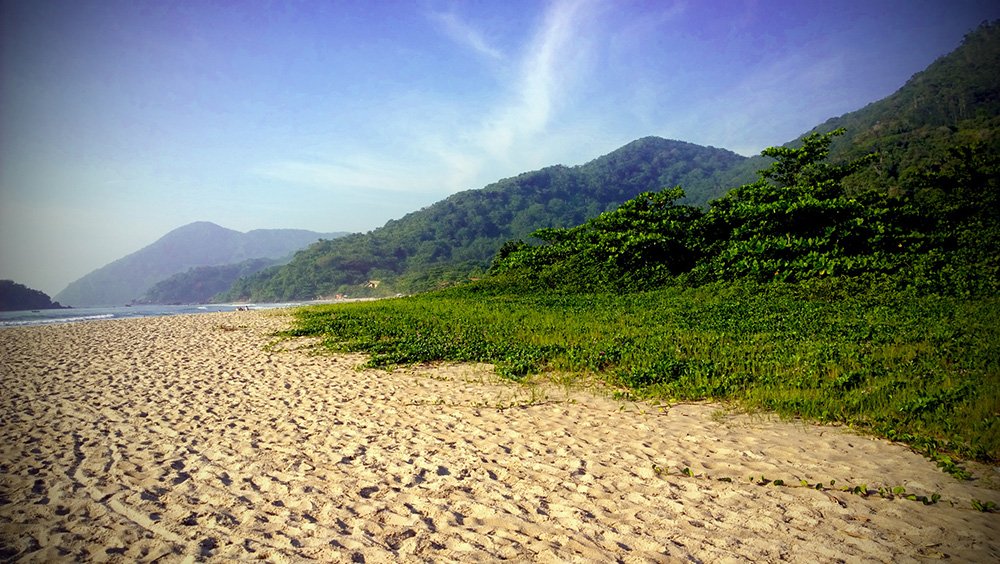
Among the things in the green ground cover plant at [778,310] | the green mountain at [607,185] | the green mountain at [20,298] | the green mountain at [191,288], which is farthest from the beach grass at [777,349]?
the green mountain at [191,288]

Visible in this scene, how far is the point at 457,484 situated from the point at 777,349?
747 cm

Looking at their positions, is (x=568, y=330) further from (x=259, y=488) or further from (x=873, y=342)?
(x=259, y=488)

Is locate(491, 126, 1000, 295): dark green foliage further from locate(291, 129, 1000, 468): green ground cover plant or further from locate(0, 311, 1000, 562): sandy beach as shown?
locate(0, 311, 1000, 562): sandy beach

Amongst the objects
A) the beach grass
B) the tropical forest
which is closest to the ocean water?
the tropical forest

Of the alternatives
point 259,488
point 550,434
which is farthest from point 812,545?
point 259,488

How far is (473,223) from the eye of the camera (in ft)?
494

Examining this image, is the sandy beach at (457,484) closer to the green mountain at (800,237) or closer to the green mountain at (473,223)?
the green mountain at (800,237)

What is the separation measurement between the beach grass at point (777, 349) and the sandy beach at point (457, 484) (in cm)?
66

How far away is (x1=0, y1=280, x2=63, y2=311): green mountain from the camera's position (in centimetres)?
8053

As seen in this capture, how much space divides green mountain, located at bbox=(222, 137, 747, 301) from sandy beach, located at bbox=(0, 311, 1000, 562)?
253 feet

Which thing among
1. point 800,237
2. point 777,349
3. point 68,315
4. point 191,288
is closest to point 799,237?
point 800,237

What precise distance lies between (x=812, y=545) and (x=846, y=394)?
393 cm

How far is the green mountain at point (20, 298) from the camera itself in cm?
8053

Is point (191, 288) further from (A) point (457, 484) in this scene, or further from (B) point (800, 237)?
(A) point (457, 484)
